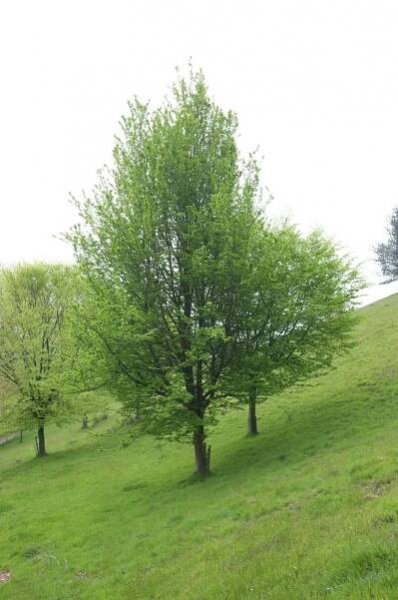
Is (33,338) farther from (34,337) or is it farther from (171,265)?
(171,265)

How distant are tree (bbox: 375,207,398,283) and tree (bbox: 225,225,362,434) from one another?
Result: 226 feet

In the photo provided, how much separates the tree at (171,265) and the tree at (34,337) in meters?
17.6

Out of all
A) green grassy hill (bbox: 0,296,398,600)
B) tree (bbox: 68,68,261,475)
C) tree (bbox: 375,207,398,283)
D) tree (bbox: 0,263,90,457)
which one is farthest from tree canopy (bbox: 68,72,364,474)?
tree (bbox: 375,207,398,283)

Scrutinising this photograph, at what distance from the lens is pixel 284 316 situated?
21.7 m

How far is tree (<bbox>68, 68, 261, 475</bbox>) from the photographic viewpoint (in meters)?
20.5

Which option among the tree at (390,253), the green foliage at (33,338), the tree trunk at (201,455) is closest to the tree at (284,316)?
the tree trunk at (201,455)

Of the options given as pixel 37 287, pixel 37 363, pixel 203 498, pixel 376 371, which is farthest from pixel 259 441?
pixel 37 287

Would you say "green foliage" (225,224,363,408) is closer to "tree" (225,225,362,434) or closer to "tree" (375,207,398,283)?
"tree" (225,225,362,434)

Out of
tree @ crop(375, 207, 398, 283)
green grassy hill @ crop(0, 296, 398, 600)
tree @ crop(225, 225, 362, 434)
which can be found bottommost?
green grassy hill @ crop(0, 296, 398, 600)

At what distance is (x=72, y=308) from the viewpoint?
21859 millimetres

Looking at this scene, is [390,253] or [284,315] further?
[390,253]

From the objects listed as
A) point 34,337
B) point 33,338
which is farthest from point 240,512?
point 34,337

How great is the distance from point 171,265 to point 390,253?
75566 millimetres

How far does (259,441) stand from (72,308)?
12.1m
